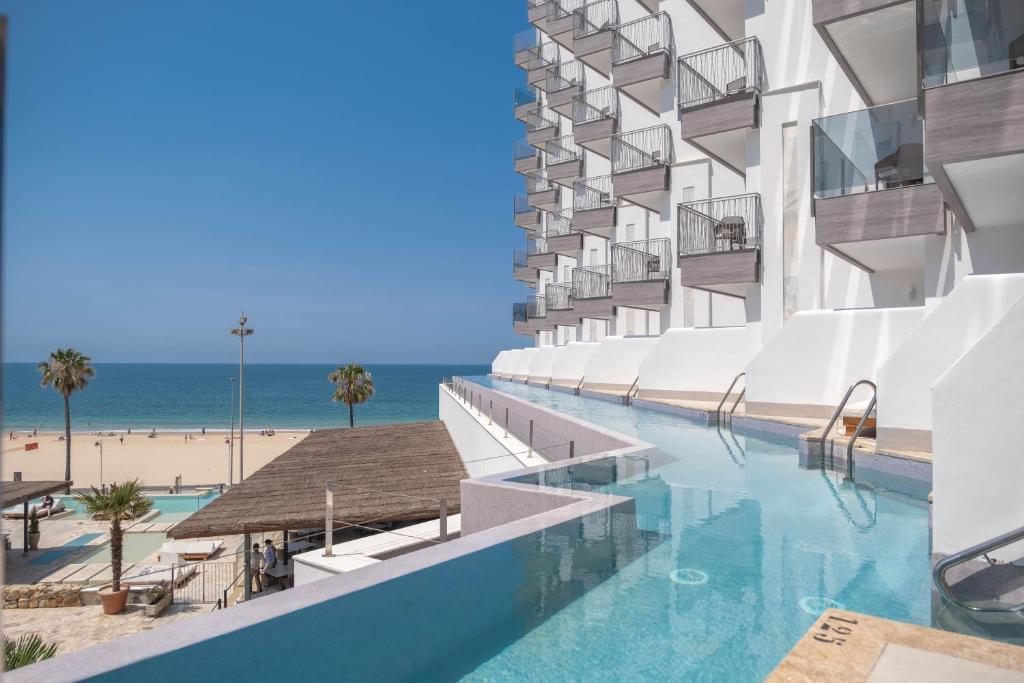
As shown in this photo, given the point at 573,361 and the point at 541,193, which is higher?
the point at 541,193

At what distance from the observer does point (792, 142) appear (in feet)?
54.8

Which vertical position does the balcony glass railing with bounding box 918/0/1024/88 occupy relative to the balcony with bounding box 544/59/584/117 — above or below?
below

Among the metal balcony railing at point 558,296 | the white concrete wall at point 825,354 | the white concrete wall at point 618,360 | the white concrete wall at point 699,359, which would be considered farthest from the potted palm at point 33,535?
the white concrete wall at point 825,354

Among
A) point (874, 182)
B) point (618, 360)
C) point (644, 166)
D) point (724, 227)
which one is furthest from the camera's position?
point (618, 360)

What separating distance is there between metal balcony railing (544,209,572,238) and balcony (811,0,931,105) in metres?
23.5

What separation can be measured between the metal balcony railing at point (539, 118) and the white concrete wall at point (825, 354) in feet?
103

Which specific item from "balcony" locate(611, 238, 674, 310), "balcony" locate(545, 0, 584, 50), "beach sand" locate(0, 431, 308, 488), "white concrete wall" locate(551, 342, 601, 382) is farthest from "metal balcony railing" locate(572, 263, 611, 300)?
"beach sand" locate(0, 431, 308, 488)

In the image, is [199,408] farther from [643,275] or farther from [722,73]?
[722,73]

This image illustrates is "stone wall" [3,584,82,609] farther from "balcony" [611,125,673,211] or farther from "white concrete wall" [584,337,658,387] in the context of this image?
"balcony" [611,125,673,211]

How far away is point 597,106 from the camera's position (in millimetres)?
33281

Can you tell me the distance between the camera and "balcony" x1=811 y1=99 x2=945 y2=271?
35.8 ft

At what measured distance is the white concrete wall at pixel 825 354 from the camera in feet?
42.7

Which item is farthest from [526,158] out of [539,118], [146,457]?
[146,457]

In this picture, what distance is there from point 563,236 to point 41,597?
90.7ft
